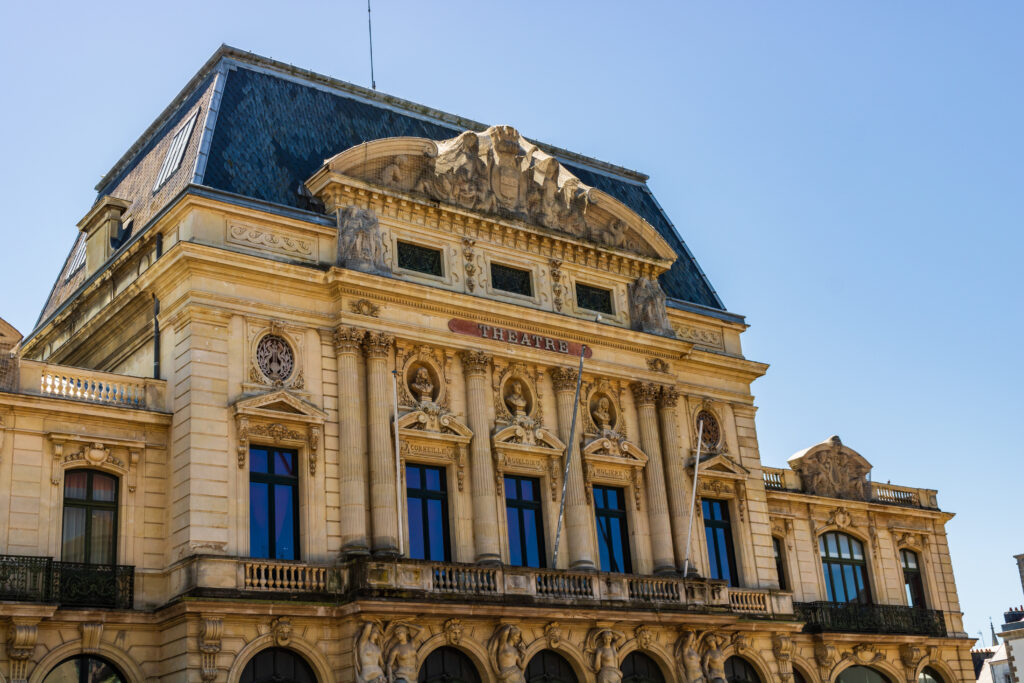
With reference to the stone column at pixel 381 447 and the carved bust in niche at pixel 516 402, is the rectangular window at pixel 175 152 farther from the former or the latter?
the carved bust in niche at pixel 516 402

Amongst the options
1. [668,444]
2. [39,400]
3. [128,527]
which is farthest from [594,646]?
[39,400]

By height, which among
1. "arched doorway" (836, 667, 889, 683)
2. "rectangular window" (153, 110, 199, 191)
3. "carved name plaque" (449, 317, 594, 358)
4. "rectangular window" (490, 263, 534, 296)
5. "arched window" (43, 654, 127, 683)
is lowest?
"arched doorway" (836, 667, 889, 683)

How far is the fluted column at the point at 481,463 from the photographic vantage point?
30453mm

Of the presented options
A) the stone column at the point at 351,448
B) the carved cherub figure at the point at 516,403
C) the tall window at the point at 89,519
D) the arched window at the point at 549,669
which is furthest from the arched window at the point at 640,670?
the tall window at the point at 89,519

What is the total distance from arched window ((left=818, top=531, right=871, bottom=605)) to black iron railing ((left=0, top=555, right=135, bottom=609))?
23434 mm

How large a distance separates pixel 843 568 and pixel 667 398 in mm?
10579

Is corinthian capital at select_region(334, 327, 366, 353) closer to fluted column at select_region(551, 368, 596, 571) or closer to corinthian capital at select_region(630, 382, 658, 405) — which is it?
fluted column at select_region(551, 368, 596, 571)

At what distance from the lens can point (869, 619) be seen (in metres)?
39.6

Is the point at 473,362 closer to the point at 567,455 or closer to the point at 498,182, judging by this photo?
the point at 567,455

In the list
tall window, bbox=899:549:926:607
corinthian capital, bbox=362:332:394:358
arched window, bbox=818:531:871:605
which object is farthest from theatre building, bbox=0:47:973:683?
tall window, bbox=899:549:926:607

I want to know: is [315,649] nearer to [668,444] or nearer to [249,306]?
[249,306]

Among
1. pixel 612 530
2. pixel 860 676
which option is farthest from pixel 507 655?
pixel 860 676

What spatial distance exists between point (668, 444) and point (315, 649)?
12.7m

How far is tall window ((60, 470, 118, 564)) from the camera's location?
26.6 m
